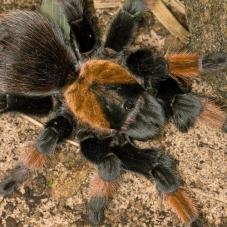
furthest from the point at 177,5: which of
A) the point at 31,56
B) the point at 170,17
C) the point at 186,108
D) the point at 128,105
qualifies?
the point at 31,56

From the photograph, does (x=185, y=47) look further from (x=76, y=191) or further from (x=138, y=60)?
(x=76, y=191)

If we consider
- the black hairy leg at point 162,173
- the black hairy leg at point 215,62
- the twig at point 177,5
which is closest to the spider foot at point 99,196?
the black hairy leg at point 162,173

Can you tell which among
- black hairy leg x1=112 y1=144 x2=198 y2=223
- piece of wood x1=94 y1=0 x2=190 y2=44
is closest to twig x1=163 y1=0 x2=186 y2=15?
piece of wood x1=94 y1=0 x2=190 y2=44

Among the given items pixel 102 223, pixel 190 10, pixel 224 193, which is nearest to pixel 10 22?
pixel 190 10

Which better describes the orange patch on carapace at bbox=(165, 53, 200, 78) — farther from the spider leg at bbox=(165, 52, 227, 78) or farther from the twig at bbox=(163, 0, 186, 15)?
the twig at bbox=(163, 0, 186, 15)

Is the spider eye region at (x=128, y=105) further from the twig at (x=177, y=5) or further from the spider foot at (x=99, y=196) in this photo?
the twig at (x=177, y=5)

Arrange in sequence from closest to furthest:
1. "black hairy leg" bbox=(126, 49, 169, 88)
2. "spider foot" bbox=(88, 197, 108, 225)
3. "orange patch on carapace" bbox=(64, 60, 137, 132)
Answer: "orange patch on carapace" bbox=(64, 60, 137, 132) < "black hairy leg" bbox=(126, 49, 169, 88) < "spider foot" bbox=(88, 197, 108, 225)
